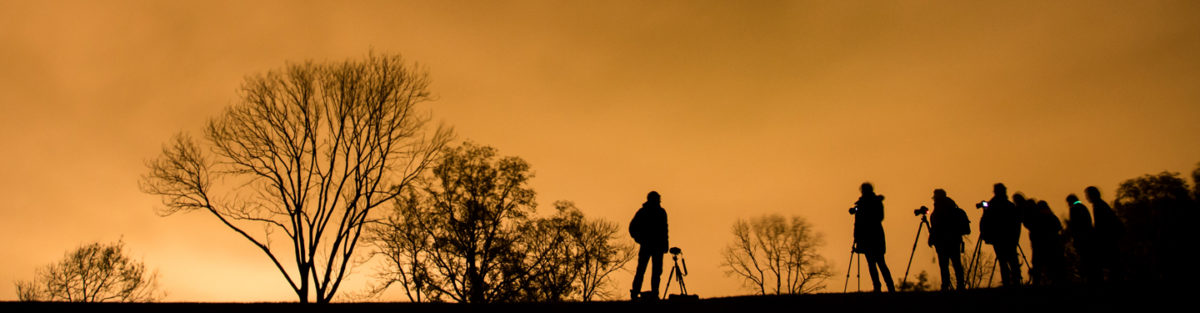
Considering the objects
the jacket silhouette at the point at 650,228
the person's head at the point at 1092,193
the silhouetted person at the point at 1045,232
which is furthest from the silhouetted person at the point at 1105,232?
the jacket silhouette at the point at 650,228

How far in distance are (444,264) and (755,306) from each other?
2240 centimetres

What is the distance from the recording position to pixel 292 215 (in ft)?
65.7

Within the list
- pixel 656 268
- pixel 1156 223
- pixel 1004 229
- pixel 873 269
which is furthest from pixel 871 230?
pixel 1156 223

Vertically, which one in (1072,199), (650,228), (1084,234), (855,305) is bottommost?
(855,305)

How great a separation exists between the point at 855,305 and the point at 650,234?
351cm

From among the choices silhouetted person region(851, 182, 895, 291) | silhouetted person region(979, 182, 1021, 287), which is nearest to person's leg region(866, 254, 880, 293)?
silhouetted person region(851, 182, 895, 291)

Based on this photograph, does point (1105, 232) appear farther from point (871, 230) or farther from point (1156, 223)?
point (1156, 223)

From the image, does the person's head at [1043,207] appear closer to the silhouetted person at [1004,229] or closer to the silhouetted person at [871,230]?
the silhouetted person at [1004,229]

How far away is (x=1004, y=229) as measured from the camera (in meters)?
11.6

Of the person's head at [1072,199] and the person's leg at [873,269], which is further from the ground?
the person's head at [1072,199]

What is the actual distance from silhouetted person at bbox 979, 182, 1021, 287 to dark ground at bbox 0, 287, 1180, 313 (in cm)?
366

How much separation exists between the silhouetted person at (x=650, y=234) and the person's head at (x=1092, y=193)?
8205 mm

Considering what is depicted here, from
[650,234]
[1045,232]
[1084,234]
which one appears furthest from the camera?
[1045,232]

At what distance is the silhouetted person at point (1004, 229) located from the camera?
11.6 meters
